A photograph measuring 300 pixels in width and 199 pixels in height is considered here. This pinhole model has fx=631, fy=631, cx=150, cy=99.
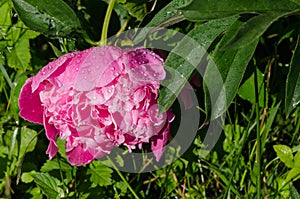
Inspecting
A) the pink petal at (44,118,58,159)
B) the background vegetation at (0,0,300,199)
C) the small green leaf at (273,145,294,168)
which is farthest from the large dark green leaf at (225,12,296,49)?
the small green leaf at (273,145,294,168)

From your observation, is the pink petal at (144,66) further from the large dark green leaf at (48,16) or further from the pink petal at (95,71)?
the large dark green leaf at (48,16)

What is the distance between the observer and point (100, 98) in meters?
0.96

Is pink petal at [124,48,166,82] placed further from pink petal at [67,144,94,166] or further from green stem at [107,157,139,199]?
green stem at [107,157,139,199]

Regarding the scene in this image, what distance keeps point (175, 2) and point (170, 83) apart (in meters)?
0.17

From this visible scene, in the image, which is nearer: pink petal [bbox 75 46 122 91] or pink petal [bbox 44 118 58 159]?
pink petal [bbox 75 46 122 91]

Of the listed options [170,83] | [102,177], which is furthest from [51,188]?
[170,83]

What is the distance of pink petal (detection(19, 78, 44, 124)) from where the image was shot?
1038mm

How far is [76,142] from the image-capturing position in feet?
3.52

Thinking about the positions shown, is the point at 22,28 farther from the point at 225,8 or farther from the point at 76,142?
the point at 225,8

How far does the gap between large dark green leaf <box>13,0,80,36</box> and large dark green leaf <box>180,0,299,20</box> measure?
1.10 ft

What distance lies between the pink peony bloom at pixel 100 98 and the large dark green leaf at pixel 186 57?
3 cm

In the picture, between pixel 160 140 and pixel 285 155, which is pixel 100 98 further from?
pixel 285 155

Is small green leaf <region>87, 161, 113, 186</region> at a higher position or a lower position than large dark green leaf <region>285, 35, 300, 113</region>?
lower

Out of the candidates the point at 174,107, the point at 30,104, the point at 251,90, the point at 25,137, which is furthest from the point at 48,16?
the point at 251,90
